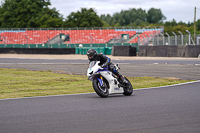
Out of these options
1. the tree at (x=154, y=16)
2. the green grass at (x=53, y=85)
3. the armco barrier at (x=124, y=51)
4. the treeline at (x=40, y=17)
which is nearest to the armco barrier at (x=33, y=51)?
the armco barrier at (x=124, y=51)

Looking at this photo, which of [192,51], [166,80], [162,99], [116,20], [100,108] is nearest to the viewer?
[100,108]

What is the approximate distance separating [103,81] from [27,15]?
84.3 meters

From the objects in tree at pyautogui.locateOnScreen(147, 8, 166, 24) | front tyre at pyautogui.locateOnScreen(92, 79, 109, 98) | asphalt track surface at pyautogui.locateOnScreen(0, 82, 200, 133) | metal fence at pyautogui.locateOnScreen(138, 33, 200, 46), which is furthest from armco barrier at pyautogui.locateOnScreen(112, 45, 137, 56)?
tree at pyautogui.locateOnScreen(147, 8, 166, 24)

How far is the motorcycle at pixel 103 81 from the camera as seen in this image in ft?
32.4

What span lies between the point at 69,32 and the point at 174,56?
28.2 metres

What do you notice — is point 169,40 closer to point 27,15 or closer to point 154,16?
point 27,15

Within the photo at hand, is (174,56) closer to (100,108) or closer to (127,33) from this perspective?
(127,33)

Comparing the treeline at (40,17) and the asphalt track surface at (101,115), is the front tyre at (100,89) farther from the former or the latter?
the treeline at (40,17)

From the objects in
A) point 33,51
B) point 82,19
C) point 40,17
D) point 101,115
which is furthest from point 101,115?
point 40,17

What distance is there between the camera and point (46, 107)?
8180mm

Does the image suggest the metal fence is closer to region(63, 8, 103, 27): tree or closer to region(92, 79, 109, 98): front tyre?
region(92, 79, 109, 98): front tyre

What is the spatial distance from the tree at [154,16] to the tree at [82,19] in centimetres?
7282

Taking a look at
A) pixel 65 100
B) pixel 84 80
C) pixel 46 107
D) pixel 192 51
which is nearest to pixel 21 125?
pixel 46 107

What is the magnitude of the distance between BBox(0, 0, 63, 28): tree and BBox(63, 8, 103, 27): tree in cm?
223
